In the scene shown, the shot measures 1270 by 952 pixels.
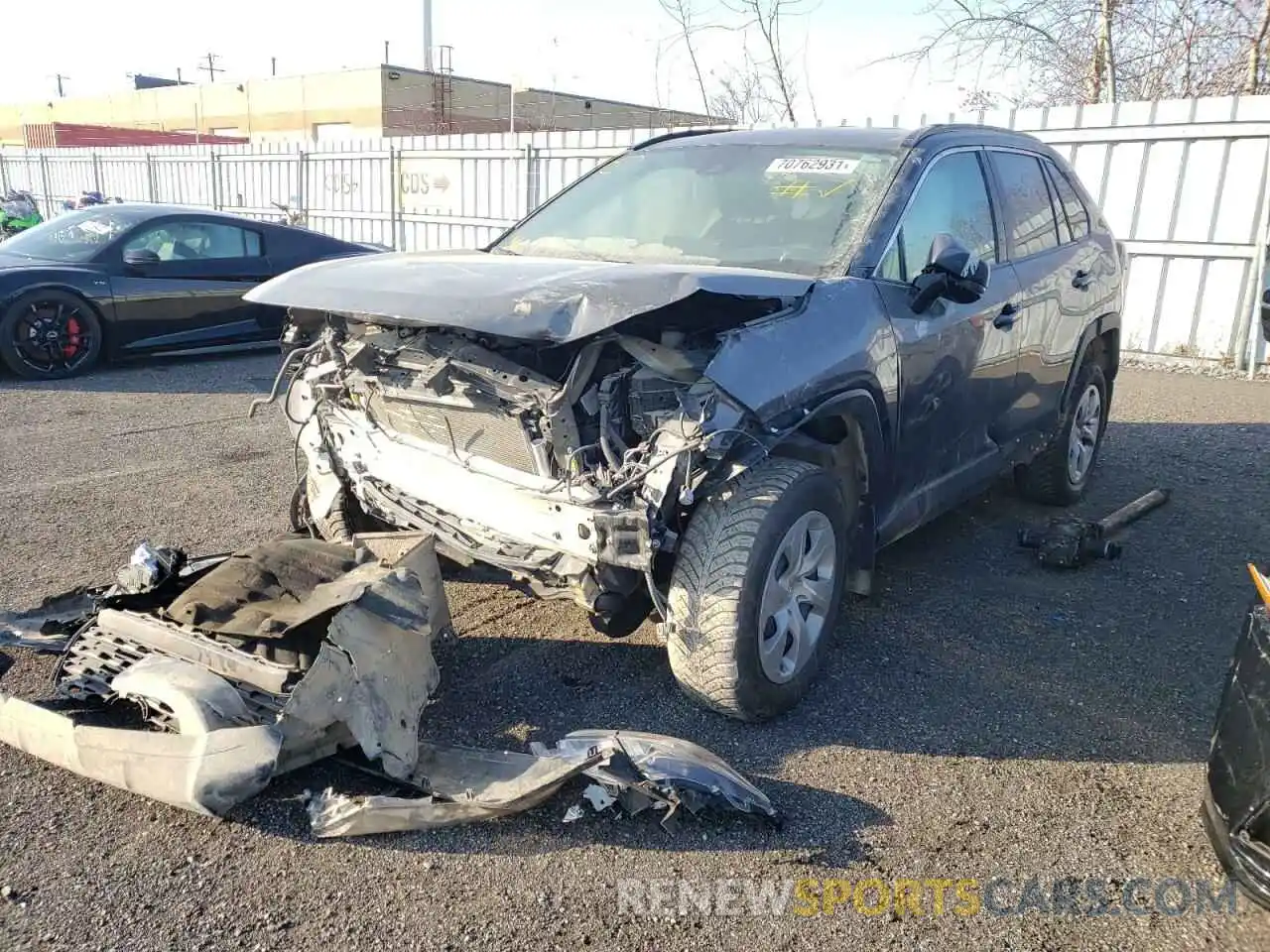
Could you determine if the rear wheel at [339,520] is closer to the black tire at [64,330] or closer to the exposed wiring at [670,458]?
the exposed wiring at [670,458]

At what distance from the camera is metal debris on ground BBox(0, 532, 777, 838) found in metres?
2.63

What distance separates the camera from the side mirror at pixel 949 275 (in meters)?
3.54

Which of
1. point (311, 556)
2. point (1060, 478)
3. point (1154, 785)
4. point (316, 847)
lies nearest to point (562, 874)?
point (316, 847)

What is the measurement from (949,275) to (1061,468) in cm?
245

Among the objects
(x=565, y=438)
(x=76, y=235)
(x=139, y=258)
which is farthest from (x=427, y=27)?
(x=565, y=438)

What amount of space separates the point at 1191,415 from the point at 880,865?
720 centimetres

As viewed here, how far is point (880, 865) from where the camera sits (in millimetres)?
2621

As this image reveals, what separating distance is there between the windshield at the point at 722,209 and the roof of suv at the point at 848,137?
0.06 metres

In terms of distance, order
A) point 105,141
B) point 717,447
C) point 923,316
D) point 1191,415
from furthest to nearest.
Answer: point 105,141 < point 1191,415 < point 923,316 < point 717,447

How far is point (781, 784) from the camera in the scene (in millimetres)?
2961

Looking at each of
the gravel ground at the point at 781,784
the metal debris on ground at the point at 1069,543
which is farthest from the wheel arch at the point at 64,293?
the metal debris on ground at the point at 1069,543

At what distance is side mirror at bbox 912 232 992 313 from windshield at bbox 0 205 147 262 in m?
7.77

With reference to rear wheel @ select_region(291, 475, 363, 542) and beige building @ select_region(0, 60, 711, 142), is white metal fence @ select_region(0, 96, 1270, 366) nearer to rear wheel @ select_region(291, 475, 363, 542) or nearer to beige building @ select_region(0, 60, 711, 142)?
rear wheel @ select_region(291, 475, 363, 542)

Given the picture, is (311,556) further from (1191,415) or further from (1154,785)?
(1191,415)
